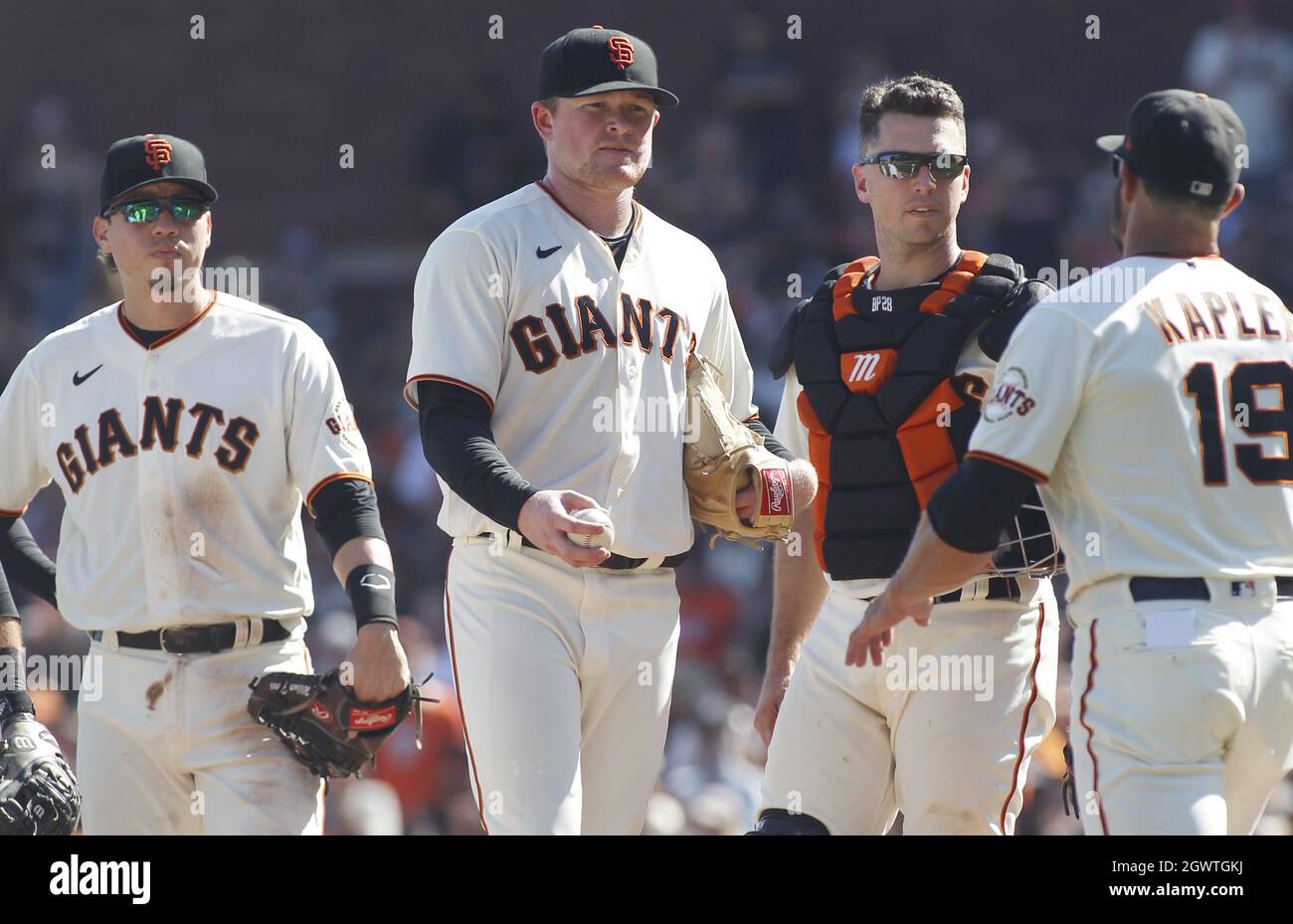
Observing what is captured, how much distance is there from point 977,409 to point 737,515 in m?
0.59

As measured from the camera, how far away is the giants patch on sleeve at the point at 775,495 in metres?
3.98

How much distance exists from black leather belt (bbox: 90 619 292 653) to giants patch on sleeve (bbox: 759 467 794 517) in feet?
3.97

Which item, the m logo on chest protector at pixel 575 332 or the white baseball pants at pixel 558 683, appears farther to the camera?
the m logo on chest protector at pixel 575 332

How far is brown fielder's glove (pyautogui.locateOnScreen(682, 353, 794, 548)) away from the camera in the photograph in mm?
3996

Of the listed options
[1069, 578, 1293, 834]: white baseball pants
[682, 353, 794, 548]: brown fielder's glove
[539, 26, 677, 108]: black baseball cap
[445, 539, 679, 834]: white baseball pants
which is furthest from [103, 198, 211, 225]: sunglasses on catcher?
[1069, 578, 1293, 834]: white baseball pants

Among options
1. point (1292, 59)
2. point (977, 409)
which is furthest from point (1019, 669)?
point (1292, 59)

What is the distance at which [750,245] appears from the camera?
10.4 meters

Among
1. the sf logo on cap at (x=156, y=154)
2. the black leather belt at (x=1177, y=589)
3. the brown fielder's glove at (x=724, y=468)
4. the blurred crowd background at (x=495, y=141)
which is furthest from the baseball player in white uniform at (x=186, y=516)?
the blurred crowd background at (x=495, y=141)

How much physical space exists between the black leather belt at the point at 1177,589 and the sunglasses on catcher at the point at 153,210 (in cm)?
233

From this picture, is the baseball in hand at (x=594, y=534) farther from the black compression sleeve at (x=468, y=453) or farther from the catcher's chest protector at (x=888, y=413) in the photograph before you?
the catcher's chest protector at (x=888, y=413)

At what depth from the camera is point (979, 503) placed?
3.29m

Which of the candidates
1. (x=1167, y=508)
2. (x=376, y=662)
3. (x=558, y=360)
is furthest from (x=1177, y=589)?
(x=376, y=662)
